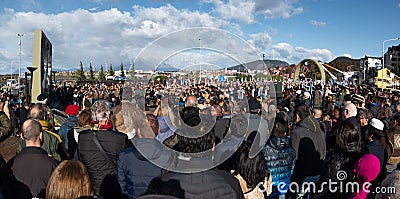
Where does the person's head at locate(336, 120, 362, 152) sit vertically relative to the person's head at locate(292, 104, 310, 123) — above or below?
below

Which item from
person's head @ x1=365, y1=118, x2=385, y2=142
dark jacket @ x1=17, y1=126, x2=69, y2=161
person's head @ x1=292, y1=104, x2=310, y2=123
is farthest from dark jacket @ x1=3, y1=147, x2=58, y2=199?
person's head @ x1=365, y1=118, x2=385, y2=142

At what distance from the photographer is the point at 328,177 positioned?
4066 mm

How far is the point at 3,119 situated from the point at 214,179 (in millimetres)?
4768

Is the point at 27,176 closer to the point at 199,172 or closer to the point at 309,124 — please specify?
the point at 199,172

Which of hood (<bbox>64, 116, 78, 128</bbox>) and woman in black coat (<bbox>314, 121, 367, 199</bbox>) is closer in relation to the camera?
woman in black coat (<bbox>314, 121, 367, 199</bbox>)

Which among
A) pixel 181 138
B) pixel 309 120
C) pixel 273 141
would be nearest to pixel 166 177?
pixel 181 138

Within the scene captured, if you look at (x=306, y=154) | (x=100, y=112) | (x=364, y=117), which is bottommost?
(x=306, y=154)

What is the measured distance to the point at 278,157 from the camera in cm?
436

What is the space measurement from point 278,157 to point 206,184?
1.98 m

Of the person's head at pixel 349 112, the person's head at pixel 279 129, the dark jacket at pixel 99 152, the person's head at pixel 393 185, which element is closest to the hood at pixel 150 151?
the dark jacket at pixel 99 152

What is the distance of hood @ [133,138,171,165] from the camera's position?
10.7ft

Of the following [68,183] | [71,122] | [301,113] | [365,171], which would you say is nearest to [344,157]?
[365,171]

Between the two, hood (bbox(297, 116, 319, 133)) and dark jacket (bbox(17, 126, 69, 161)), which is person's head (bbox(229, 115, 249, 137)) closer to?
hood (bbox(297, 116, 319, 133))

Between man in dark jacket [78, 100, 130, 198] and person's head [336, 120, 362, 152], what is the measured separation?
2469 mm
